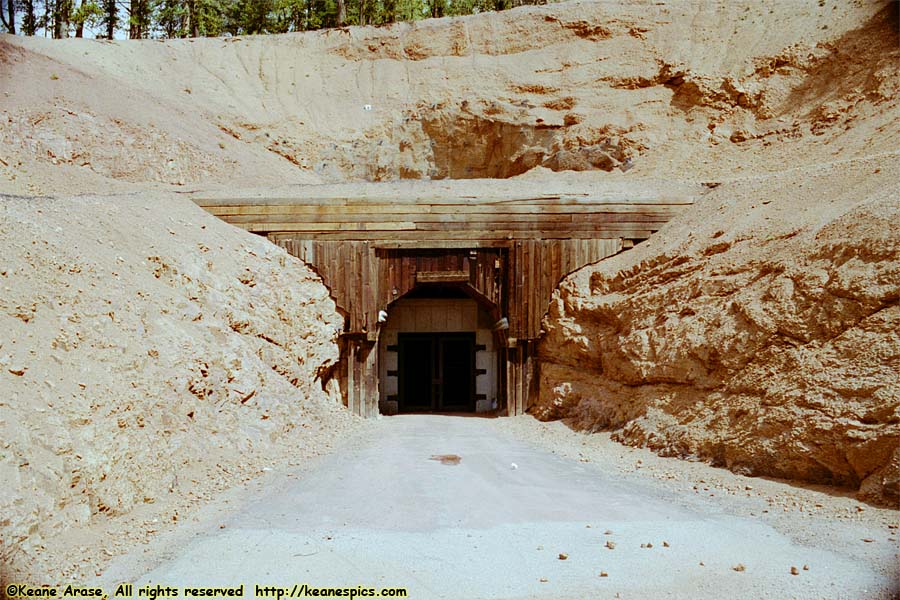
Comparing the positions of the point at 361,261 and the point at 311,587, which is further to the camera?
the point at 361,261

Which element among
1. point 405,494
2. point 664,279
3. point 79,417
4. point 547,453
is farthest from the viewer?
point 664,279

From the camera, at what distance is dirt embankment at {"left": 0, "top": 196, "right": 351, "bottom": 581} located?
7.36 meters

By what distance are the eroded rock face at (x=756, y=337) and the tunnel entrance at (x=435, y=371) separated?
393cm

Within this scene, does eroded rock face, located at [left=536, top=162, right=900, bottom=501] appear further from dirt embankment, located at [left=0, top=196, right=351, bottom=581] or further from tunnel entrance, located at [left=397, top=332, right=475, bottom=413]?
dirt embankment, located at [left=0, top=196, right=351, bottom=581]

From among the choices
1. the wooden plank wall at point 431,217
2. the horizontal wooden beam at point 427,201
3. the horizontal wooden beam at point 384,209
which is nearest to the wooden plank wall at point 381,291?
the wooden plank wall at point 431,217

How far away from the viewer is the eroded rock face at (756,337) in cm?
942

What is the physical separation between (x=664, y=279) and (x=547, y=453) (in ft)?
13.6

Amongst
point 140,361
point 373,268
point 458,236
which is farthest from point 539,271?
point 140,361

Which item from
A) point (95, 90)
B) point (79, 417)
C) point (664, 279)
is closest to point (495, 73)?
point (95, 90)

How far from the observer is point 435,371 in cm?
2014

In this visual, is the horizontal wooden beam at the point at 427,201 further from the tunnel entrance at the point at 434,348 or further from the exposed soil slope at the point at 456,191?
the tunnel entrance at the point at 434,348

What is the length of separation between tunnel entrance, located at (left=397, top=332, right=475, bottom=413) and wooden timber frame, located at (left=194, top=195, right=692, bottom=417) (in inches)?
122

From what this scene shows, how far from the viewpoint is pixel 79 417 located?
8.01 meters

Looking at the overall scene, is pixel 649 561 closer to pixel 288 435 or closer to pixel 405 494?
pixel 405 494
